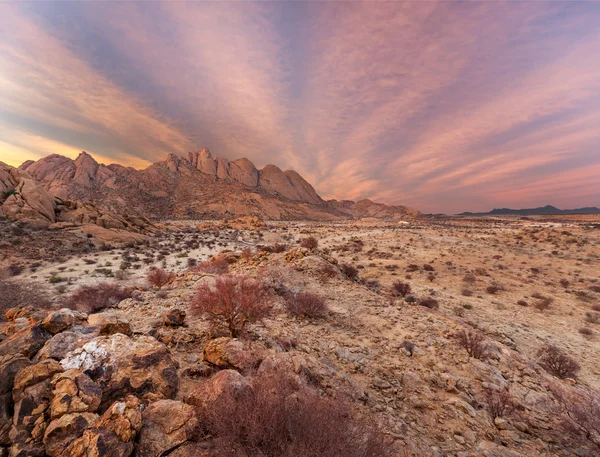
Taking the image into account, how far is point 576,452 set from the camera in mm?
4430

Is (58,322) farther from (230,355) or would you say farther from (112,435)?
(230,355)

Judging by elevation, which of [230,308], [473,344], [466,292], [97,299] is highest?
[230,308]

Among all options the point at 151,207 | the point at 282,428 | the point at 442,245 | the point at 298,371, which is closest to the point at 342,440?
the point at 282,428

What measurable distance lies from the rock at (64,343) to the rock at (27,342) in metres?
0.16

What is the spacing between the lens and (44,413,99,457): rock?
103 inches

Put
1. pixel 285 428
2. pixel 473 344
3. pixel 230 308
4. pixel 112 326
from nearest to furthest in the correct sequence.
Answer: pixel 285 428 → pixel 112 326 → pixel 230 308 → pixel 473 344

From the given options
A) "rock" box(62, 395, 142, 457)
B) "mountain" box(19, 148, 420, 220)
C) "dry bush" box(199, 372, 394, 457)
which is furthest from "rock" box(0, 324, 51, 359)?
"mountain" box(19, 148, 420, 220)

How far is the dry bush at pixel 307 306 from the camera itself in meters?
9.31

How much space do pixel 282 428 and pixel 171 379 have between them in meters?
2.22

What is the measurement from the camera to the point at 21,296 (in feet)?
39.3

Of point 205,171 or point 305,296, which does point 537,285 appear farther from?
point 205,171

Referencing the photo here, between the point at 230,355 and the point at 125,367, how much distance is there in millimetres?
1694

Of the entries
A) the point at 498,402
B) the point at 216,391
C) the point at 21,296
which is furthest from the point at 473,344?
the point at 21,296

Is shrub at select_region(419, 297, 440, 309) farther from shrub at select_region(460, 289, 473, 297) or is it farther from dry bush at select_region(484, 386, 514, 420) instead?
dry bush at select_region(484, 386, 514, 420)
